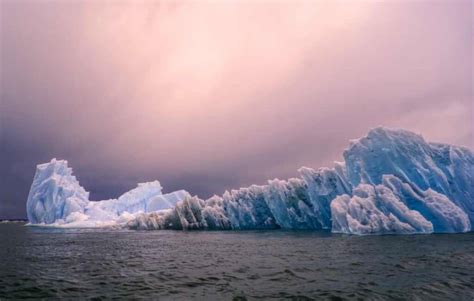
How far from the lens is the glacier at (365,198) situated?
36.3m

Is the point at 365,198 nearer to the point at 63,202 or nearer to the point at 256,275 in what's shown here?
the point at 256,275

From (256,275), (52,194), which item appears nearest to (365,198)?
(256,275)

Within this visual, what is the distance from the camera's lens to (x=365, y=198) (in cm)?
3675

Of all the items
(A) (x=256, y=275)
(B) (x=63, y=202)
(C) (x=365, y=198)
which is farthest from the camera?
(B) (x=63, y=202)

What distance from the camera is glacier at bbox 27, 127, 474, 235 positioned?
3631cm

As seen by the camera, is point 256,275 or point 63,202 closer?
point 256,275

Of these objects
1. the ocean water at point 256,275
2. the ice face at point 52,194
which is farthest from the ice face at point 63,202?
the ocean water at point 256,275

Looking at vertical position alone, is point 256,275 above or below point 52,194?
below

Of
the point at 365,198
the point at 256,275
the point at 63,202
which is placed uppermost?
the point at 63,202

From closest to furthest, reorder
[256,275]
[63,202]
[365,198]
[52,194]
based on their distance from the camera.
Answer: [256,275], [365,198], [52,194], [63,202]

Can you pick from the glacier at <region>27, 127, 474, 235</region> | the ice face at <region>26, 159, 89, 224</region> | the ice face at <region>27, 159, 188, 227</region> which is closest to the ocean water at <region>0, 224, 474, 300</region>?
the glacier at <region>27, 127, 474, 235</region>

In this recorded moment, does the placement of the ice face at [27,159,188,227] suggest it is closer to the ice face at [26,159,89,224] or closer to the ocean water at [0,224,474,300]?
the ice face at [26,159,89,224]

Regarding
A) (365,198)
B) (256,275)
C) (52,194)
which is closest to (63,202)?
(52,194)

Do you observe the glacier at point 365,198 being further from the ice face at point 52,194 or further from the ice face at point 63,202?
the ice face at point 52,194
